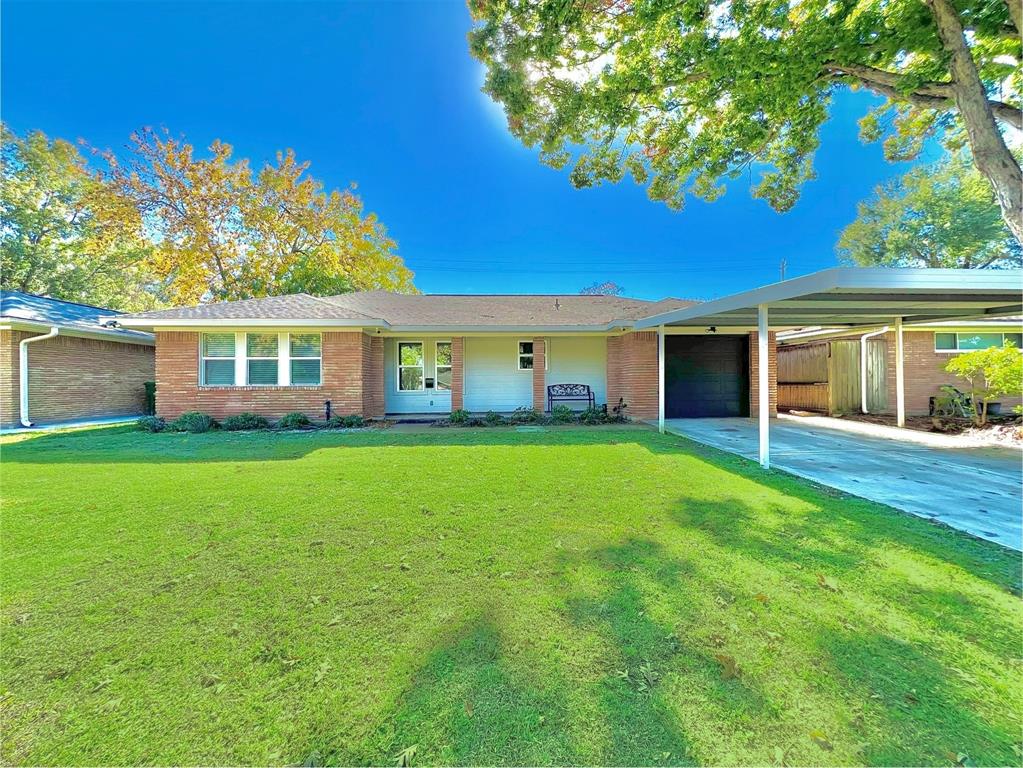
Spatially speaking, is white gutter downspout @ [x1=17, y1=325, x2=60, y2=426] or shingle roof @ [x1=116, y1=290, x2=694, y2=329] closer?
white gutter downspout @ [x1=17, y1=325, x2=60, y2=426]

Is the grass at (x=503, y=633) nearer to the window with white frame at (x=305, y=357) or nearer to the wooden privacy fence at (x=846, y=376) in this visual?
the window with white frame at (x=305, y=357)

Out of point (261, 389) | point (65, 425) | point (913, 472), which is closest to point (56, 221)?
point (65, 425)

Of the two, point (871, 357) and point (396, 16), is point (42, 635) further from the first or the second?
point (871, 357)

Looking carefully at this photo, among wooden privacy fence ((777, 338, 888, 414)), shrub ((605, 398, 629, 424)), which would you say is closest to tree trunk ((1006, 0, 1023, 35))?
wooden privacy fence ((777, 338, 888, 414))

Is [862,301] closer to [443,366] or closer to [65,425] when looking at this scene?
[443,366]

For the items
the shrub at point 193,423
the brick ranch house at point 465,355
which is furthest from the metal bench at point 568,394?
the shrub at point 193,423

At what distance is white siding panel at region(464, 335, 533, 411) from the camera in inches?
533

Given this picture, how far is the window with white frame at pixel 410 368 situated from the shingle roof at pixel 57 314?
7.97 m

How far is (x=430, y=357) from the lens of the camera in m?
13.5

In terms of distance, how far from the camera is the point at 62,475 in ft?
18.8

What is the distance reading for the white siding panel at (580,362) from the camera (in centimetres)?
1349

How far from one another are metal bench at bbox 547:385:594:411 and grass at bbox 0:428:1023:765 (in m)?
8.05

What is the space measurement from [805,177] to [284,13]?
46.4 ft

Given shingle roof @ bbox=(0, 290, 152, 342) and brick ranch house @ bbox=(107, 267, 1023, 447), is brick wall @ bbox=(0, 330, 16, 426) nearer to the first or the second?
shingle roof @ bbox=(0, 290, 152, 342)
